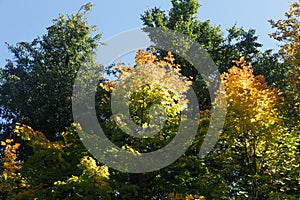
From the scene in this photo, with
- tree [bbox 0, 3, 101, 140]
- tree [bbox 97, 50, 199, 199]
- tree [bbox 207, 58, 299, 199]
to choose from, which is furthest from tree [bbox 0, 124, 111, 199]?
tree [bbox 0, 3, 101, 140]

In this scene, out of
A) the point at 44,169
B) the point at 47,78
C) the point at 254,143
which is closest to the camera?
the point at 254,143

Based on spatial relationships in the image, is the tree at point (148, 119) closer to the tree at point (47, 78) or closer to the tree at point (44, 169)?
the tree at point (44, 169)

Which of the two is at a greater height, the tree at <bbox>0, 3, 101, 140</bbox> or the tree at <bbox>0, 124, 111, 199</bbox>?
the tree at <bbox>0, 3, 101, 140</bbox>

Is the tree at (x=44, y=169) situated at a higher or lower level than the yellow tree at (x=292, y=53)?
lower

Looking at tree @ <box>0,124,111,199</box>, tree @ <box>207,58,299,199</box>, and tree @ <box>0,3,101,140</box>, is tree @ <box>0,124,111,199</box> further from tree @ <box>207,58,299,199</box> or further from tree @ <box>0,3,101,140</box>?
tree @ <box>0,3,101,140</box>

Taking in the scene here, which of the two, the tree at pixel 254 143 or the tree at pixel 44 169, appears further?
the tree at pixel 44 169

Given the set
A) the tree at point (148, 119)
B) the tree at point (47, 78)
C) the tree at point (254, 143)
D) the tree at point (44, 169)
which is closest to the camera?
the tree at point (254, 143)

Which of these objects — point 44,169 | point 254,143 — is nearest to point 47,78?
point 44,169

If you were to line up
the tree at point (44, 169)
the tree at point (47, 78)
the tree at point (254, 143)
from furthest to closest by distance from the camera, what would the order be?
the tree at point (47, 78), the tree at point (44, 169), the tree at point (254, 143)

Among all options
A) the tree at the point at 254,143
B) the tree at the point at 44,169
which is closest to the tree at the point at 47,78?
the tree at the point at 44,169

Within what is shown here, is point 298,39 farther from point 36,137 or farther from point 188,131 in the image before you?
point 36,137

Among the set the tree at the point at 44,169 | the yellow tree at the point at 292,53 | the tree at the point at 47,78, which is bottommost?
the tree at the point at 44,169

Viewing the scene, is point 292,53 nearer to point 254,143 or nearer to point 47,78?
point 254,143

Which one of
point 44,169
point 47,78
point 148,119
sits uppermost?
point 47,78
